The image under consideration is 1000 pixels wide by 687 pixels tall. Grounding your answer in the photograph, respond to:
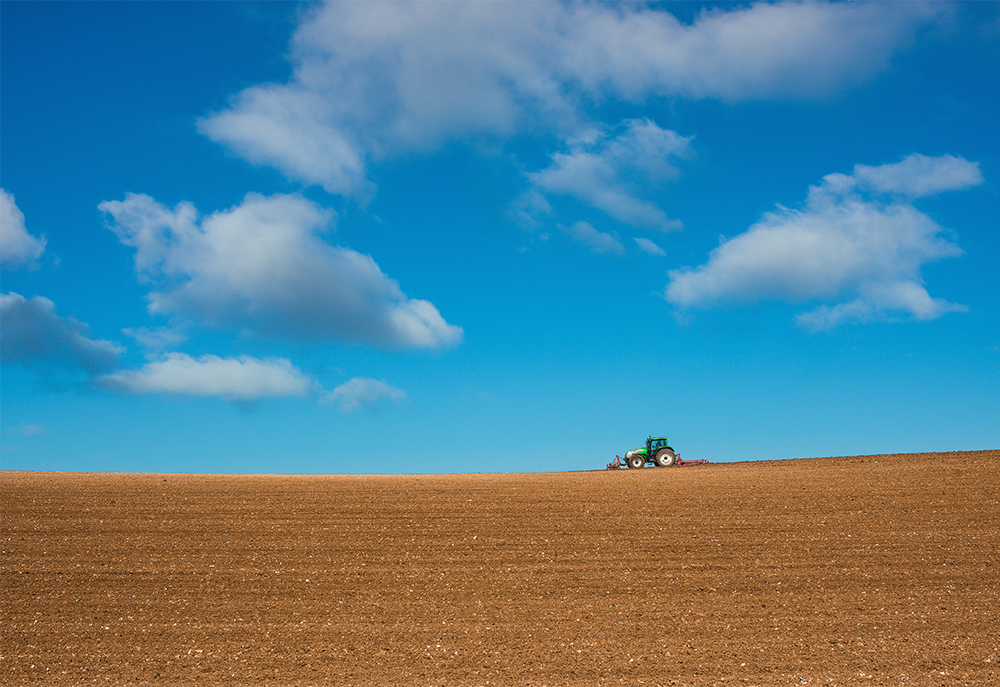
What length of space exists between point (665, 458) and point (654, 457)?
669mm

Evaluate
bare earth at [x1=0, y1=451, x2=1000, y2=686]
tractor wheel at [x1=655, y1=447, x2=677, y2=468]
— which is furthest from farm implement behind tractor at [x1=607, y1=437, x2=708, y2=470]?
bare earth at [x1=0, y1=451, x2=1000, y2=686]

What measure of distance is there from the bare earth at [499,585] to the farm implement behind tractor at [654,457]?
427 inches

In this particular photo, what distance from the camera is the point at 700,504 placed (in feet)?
69.1

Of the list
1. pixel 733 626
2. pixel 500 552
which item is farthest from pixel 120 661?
pixel 733 626

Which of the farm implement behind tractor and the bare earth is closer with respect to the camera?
the bare earth

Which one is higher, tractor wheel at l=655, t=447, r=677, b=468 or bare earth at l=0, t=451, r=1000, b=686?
tractor wheel at l=655, t=447, r=677, b=468

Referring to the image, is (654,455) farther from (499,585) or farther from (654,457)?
(499,585)

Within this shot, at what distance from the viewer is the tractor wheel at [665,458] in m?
34.0

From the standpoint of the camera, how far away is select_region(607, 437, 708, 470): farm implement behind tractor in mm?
34094

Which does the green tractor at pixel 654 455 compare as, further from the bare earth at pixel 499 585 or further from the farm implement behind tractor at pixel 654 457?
the bare earth at pixel 499 585

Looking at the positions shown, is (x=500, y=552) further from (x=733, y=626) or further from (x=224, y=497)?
(x=224, y=497)

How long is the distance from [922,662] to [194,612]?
13.8 m

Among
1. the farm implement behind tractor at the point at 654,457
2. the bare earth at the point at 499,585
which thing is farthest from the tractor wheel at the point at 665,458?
the bare earth at the point at 499,585

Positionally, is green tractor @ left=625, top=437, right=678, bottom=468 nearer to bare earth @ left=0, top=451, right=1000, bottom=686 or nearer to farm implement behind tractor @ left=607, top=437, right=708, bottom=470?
farm implement behind tractor @ left=607, top=437, right=708, bottom=470
